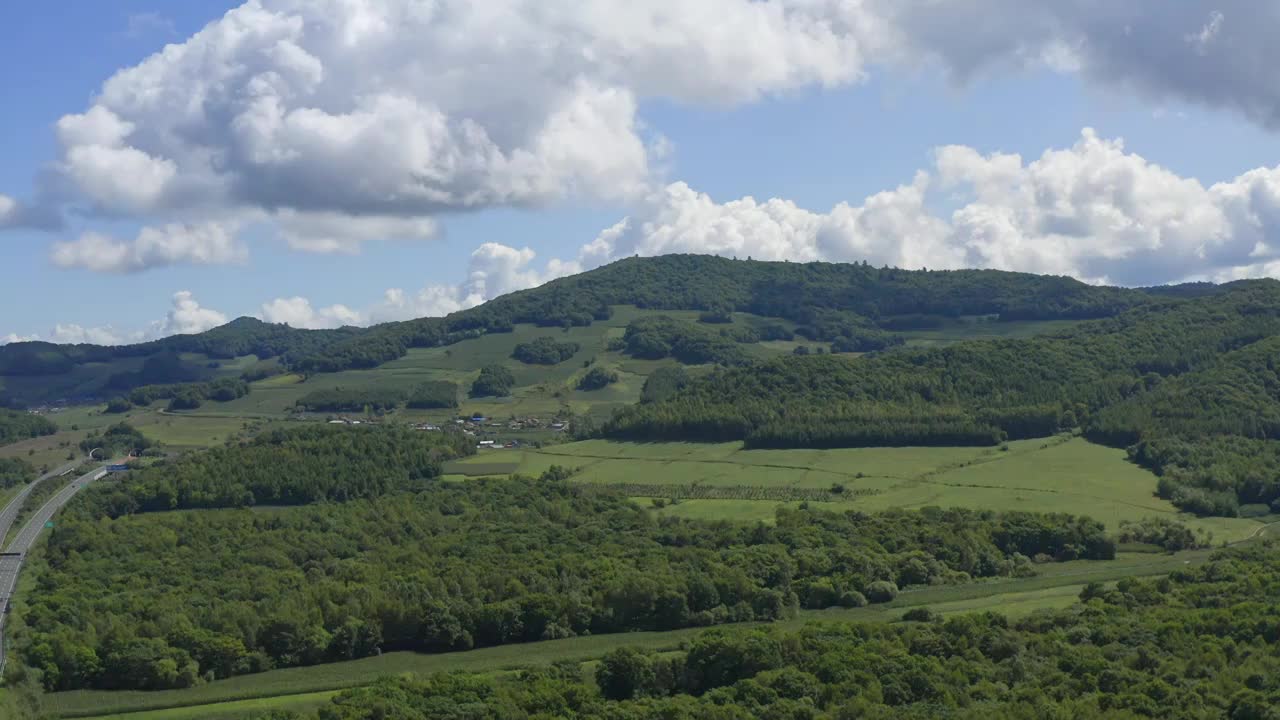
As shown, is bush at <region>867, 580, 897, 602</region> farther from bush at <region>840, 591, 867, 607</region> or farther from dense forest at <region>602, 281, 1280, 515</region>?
dense forest at <region>602, 281, 1280, 515</region>

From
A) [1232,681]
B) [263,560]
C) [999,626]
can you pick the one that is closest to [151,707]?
[263,560]

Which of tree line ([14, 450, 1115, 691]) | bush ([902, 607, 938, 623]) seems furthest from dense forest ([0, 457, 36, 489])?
bush ([902, 607, 938, 623])

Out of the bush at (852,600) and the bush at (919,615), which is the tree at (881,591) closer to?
the bush at (852,600)

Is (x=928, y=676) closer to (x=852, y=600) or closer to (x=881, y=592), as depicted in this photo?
(x=852, y=600)

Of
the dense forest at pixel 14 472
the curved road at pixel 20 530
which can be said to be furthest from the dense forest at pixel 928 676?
the dense forest at pixel 14 472

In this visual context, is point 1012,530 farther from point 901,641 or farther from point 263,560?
point 263,560
